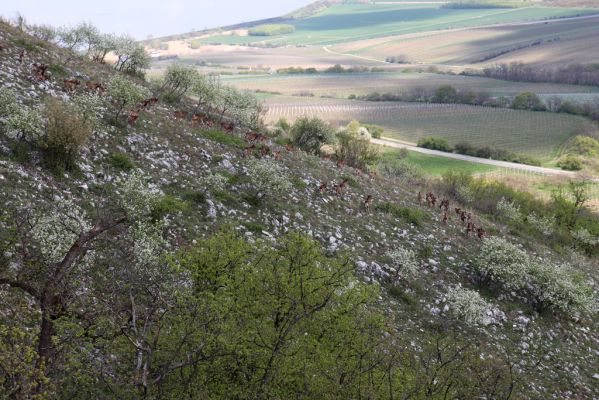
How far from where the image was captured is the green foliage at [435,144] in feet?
360

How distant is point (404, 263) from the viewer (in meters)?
21.2

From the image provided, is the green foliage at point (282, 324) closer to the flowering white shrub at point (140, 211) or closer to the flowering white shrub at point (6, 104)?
the flowering white shrub at point (140, 211)

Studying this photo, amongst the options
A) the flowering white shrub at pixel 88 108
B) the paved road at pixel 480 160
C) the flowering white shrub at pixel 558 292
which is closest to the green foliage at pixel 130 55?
the flowering white shrub at pixel 88 108

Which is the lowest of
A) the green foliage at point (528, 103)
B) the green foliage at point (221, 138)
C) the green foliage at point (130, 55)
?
the green foliage at point (528, 103)

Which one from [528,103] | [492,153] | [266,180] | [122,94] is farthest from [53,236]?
[528,103]

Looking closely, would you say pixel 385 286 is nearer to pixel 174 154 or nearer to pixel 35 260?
pixel 174 154

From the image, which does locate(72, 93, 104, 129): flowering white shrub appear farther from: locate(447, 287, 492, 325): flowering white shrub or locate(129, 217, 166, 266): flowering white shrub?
locate(447, 287, 492, 325): flowering white shrub

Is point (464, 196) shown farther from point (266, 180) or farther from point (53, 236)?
point (53, 236)

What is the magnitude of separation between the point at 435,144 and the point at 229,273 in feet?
343

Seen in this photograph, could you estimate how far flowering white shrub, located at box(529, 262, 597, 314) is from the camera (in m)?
22.4

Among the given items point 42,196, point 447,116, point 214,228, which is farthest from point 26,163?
point 447,116

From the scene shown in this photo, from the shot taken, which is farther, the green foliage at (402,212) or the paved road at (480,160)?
the paved road at (480,160)

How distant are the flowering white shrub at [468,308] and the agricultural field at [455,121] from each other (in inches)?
3616

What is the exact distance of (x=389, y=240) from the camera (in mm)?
24016
